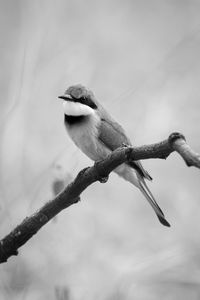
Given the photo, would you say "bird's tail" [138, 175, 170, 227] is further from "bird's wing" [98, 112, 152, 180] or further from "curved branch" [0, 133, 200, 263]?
"curved branch" [0, 133, 200, 263]

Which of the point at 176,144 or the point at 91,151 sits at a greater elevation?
the point at 176,144

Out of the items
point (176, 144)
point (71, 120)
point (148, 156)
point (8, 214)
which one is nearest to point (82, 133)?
point (71, 120)

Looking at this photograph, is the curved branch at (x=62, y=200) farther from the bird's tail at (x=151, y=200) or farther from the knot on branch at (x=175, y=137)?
the bird's tail at (x=151, y=200)

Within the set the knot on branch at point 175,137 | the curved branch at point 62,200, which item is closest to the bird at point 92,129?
the curved branch at point 62,200

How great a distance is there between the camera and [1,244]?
3.51ft

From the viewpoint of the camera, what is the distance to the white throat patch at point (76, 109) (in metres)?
1.68

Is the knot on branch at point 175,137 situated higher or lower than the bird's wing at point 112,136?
higher

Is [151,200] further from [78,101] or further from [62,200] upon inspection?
[62,200]

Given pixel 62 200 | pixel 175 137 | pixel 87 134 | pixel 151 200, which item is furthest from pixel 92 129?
pixel 175 137

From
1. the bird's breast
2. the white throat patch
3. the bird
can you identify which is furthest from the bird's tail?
the white throat patch

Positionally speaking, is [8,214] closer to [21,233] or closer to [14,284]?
[21,233]

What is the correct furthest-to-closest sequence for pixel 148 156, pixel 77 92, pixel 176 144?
pixel 77 92 < pixel 148 156 < pixel 176 144

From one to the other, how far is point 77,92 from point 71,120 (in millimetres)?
96

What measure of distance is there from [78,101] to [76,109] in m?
0.03
